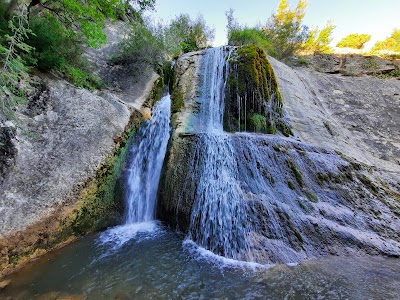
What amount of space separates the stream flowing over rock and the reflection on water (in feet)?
1.27

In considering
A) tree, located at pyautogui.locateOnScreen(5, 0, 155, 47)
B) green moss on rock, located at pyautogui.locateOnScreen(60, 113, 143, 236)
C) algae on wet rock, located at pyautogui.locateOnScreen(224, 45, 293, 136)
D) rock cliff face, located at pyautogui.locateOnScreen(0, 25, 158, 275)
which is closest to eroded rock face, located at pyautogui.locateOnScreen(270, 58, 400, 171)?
algae on wet rock, located at pyautogui.locateOnScreen(224, 45, 293, 136)

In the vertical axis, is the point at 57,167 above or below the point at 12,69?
below

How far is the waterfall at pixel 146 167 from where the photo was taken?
19.1 feet

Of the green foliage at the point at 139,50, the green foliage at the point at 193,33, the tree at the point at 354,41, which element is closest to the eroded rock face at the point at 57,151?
the green foliage at the point at 139,50

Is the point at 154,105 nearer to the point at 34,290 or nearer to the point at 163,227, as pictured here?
the point at 163,227

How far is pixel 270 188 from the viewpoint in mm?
5180

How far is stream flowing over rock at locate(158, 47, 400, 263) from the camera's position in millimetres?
4438

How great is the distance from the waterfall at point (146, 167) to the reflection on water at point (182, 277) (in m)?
1.40

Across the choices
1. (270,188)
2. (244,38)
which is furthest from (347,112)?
(270,188)

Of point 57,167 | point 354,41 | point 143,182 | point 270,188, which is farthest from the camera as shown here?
point 354,41

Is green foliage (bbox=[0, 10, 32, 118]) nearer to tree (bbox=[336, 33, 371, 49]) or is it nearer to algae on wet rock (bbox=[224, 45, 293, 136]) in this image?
algae on wet rock (bbox=[224, 45, 293, 136])

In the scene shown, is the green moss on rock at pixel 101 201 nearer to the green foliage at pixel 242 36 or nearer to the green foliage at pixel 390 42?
the green foliage at pixel 242 36

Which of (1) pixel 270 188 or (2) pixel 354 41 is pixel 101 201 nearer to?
(1) pixel 270 188

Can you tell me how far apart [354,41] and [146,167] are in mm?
27818
